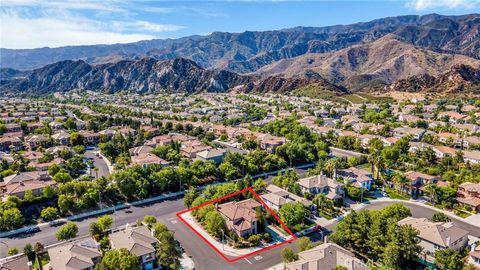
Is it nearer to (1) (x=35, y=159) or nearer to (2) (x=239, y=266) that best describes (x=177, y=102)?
(1) (x=35, y=159)

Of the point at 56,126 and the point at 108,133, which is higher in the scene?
the point at 56,126

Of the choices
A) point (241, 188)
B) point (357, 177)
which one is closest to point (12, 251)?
point (241, 188)

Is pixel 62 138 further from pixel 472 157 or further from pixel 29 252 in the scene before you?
pixel 472 157

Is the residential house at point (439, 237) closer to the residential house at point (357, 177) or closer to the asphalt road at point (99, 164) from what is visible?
the residential house at point (357, 177)

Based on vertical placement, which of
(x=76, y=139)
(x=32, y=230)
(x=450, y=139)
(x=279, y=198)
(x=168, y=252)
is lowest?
(x=32, y=230)

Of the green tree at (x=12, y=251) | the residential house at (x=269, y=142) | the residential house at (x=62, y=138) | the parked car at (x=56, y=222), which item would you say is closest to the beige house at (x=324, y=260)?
the green tree at (x=12, y=251)

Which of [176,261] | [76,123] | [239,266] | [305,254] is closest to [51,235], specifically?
[176,261]

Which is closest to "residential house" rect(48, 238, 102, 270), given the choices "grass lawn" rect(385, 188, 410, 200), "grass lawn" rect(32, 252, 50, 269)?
"grass lawn" rect(32, 252, 50, 269)
